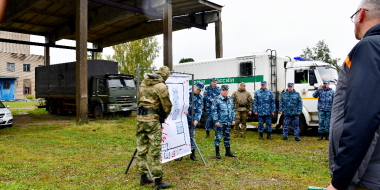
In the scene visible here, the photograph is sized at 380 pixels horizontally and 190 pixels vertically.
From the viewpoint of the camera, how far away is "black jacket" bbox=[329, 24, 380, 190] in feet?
4.60

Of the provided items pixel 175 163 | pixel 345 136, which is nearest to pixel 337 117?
pixel 345 136

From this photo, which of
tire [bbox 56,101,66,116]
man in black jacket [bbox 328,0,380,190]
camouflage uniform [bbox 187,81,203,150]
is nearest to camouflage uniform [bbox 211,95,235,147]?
camouflage uniform [bbox 187,81,203,150]

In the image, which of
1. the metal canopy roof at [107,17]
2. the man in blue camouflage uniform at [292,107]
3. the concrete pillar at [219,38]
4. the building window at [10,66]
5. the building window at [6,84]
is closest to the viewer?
the man in blue camouflage uniform at [292,107]

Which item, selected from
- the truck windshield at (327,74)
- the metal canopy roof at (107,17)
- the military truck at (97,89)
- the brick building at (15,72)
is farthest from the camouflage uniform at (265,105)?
the brick building at (15,72)

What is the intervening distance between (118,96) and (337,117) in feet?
48.1

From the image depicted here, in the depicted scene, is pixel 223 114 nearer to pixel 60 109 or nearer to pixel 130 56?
pixel 60 109

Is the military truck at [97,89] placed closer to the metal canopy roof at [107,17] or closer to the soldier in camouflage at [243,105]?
the metal canopy roof at [107,17]

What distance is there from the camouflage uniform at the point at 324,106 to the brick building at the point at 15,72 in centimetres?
4391

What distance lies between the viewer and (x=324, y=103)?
914cm

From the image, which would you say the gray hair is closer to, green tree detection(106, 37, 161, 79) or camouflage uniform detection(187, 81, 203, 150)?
camouflage uniform detection(187, 81, 203, 150)

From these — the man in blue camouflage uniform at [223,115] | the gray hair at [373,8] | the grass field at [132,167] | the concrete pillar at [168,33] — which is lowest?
the grass field at [132,167]

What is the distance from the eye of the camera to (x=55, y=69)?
18.6m

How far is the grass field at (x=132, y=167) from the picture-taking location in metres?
5.04

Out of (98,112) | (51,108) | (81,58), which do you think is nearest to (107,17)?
(98,112)
